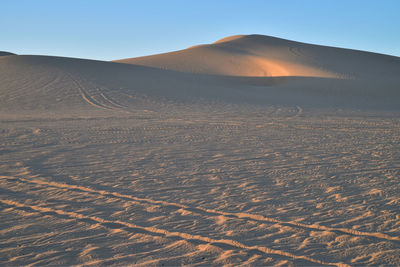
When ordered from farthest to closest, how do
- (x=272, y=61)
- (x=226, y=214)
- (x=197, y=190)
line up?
(x=272, y=61) → (x=197, y=190) → (x=226, y=214)

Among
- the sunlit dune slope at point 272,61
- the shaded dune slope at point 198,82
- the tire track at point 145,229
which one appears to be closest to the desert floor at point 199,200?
the tire track at point 145,229

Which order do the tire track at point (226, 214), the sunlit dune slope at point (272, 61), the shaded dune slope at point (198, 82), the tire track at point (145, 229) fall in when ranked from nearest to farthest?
the tire track at point (145, 229)
the tire track at point (226, 214)
the shaded dune slope at point (198, 82)
the sunlit dune slope at point (272, 61)

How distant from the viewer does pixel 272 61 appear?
47.2 m

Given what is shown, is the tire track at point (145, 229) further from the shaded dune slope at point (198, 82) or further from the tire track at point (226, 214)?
the shaded dune slope at point (198, 82)

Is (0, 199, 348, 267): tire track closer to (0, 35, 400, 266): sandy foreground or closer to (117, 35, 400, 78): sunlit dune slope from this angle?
(0, 35, 400, 266): sandy foreground

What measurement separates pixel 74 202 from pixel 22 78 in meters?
26.5

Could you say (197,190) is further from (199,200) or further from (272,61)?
(272,61)

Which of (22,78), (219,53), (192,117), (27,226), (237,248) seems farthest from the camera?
(219,53)

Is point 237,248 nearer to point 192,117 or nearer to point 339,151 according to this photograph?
point 339,151

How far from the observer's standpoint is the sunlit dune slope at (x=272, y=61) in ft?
136

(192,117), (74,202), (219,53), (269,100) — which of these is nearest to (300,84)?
(269,100)

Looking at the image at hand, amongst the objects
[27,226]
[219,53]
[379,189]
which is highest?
[219,53]

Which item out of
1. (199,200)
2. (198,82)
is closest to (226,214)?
(199,200)

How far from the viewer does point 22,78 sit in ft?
92.3
